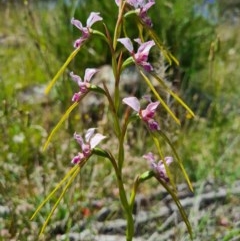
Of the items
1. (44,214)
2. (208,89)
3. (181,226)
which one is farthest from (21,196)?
(208,89)

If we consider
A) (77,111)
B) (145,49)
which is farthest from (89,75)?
(77,111)

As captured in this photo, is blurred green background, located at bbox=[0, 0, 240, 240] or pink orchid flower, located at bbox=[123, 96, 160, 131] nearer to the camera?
pink orchid flower, located at bbox=[123, 96, 160, 131]

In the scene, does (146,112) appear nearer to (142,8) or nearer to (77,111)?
(142,8)

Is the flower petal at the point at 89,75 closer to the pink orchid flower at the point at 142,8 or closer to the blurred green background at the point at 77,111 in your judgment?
the pink orchid flower at the point at 142,8

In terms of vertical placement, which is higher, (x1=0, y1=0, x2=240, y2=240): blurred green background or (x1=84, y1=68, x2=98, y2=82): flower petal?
(x1=84, y1=68, x2=98, y2=82): flower petal

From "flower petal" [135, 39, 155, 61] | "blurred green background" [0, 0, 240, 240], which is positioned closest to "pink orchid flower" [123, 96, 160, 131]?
"flower petal" [135, 39, 155, 61]

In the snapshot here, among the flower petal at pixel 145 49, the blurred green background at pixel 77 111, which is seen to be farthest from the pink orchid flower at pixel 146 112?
the blurred green background at pixel 77 111

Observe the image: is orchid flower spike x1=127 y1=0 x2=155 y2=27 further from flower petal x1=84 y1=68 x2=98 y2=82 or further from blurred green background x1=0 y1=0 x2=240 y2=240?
blurred green background x1=0 y1=0 x2=240 y2=240

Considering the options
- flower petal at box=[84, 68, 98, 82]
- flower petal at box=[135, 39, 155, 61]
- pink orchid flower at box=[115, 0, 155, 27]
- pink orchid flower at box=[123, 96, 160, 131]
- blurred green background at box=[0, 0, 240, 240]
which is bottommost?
blurred green background at box=[0, 0, 240, 240]
